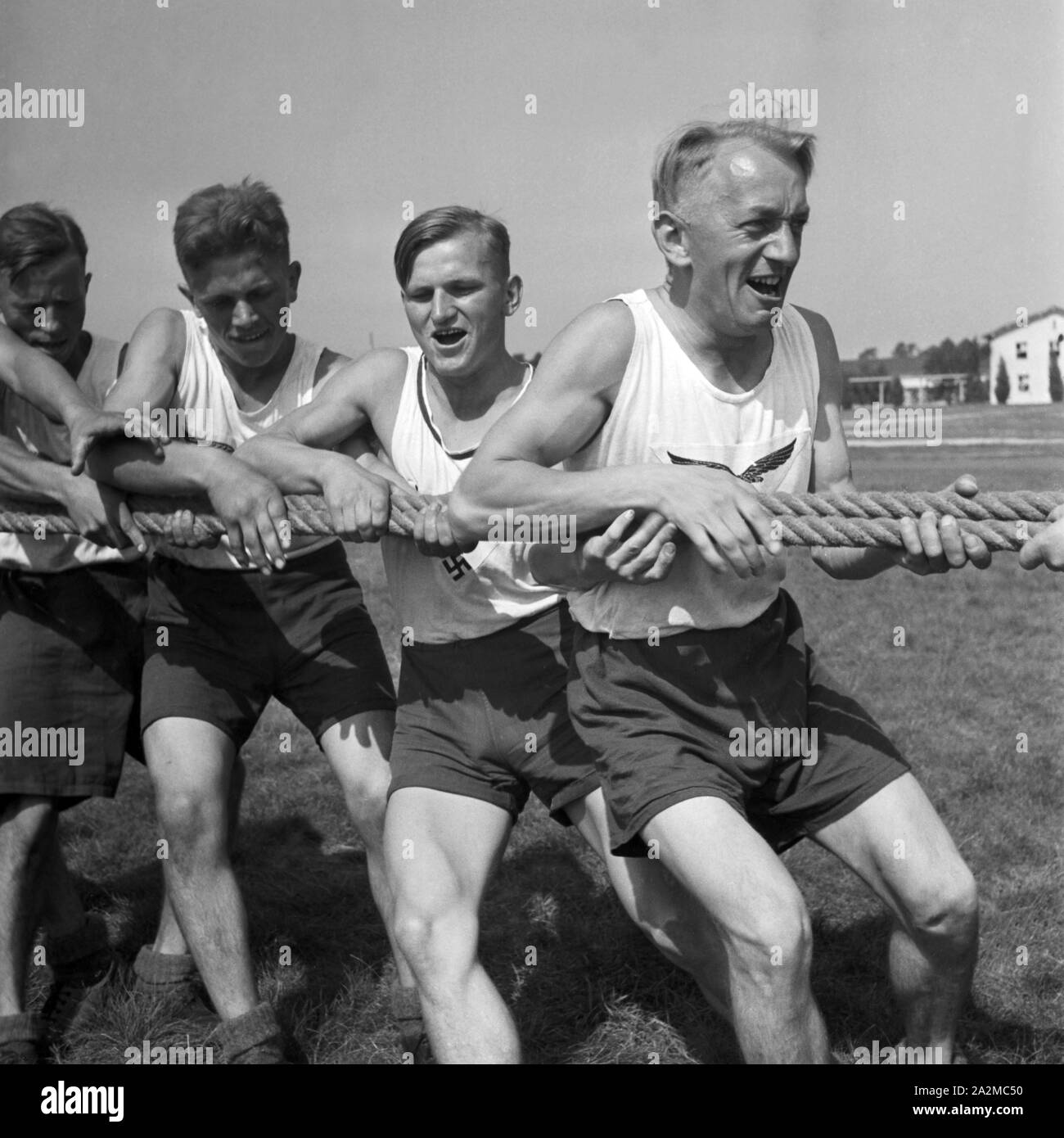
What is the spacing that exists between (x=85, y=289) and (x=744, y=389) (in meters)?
2.23

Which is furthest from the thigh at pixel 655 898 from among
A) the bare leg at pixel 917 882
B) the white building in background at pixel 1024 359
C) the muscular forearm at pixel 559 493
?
the white building in background at pixel 1024 359

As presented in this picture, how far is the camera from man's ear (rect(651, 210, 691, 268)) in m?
3.18

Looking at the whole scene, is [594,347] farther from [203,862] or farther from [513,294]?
[203,862]

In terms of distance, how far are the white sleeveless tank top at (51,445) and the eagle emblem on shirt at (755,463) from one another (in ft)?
6.13

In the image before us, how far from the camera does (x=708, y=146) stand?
3.15 m

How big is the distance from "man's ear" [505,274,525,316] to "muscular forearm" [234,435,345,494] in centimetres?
64

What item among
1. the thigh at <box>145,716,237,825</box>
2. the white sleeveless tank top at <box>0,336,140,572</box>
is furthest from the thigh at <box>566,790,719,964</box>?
the white sleeveless tank top at <box>0,336,140,572</box>

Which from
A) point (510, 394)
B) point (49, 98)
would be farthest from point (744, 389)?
point (49, 98)

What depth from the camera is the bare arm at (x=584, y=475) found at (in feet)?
9.58

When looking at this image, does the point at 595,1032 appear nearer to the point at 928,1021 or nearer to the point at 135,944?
the point at 928,1021

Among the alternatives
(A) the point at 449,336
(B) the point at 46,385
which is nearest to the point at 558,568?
(A) the point at 449,336

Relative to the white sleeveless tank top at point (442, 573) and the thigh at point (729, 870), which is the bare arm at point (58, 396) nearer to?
the white sleeveless tank top at point (442, 573)

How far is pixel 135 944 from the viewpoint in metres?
4.91

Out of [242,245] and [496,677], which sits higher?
[242,245]
